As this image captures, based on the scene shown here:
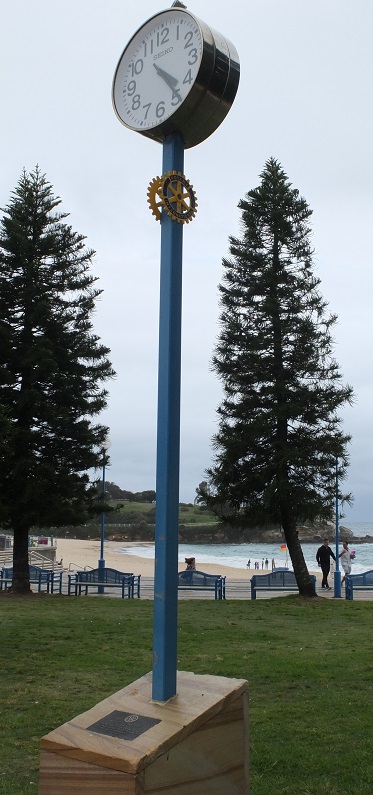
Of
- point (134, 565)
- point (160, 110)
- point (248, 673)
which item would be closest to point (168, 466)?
point (160, 110)

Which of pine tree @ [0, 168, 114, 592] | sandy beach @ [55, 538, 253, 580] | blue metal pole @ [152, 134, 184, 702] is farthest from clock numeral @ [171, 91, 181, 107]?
sandy beach @ [55, 538, 253, 580]

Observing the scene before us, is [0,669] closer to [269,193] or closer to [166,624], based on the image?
[166,624]

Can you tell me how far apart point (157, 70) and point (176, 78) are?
164 millimetres

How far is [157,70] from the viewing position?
3.98 metres

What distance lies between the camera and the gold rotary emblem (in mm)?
3879

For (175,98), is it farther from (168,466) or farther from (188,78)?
(168,466)

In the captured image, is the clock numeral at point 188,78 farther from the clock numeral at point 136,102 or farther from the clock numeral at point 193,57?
the clock numeral at point 136,102

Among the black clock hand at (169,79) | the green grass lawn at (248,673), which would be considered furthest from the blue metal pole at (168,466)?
the green grass lawn at (248,673)

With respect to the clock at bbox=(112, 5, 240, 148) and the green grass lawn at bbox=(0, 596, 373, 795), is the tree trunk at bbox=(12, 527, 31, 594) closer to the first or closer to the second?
the green grass lawn at bbox=(0, 596, 373, 795)

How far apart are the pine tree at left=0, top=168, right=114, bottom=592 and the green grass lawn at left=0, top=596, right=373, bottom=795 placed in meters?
2.97

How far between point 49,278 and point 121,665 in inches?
485

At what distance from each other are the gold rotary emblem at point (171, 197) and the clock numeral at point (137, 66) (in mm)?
674

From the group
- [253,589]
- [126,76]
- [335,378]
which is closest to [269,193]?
[335,378]

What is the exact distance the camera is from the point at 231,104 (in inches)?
158
